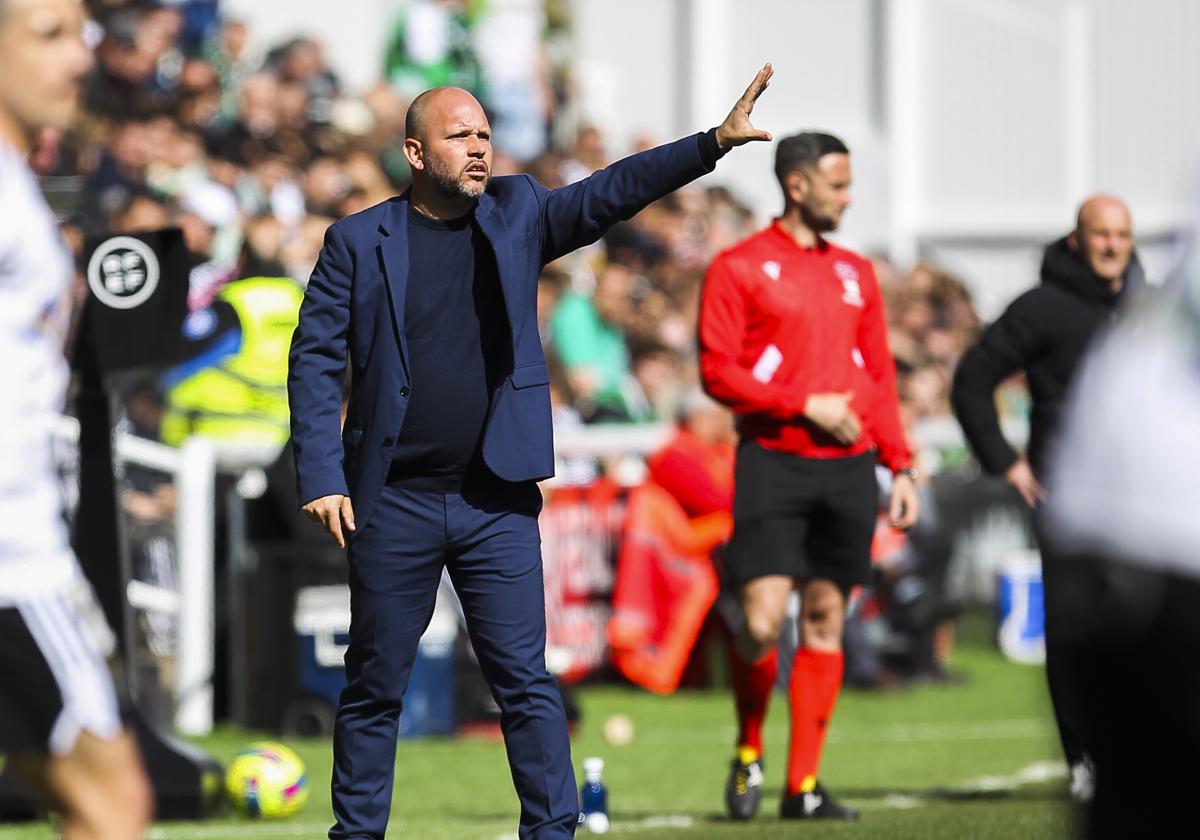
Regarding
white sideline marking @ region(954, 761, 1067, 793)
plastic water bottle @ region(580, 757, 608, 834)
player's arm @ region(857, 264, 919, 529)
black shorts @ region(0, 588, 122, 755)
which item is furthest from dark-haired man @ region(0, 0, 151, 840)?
white sideline marking @ region(954, 761, 1067, 793)

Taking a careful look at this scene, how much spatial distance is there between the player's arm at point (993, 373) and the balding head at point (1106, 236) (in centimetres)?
26

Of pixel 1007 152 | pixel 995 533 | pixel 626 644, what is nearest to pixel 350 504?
pixel 626 644

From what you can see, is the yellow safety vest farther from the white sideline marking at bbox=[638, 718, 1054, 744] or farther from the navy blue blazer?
the navy blue blazer

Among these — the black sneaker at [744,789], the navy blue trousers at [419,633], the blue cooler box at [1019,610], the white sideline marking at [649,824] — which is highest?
the navy blue trousers at [419,633]

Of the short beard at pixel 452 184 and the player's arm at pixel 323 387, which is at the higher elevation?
the short beard at pixel 452 184

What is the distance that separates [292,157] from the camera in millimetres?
15312

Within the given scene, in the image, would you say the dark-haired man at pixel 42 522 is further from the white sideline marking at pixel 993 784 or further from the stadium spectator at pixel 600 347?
the stadium spectator at pixel 600 347

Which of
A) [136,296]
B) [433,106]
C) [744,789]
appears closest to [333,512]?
[433,106]

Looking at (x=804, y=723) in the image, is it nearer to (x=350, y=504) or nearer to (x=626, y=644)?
(x=350, y=504)

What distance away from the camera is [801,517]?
8.31 metres

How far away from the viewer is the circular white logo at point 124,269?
7.66 m

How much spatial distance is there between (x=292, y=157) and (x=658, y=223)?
3.73 metres

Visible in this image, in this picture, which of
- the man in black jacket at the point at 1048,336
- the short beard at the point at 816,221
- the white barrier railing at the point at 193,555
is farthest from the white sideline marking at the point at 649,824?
the white barrier railing at the point at 193,555

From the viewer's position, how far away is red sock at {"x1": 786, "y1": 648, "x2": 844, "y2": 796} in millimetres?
8227
